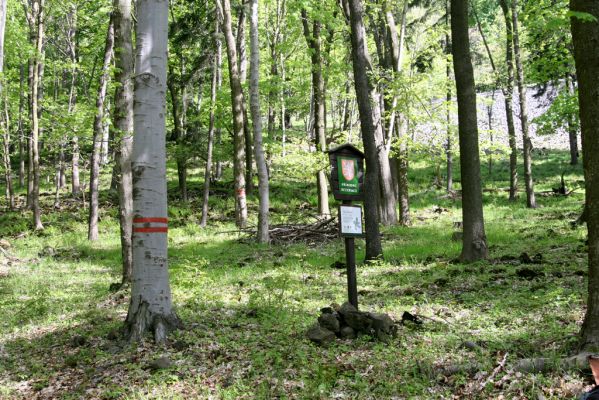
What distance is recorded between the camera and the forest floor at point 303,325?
4.41 m

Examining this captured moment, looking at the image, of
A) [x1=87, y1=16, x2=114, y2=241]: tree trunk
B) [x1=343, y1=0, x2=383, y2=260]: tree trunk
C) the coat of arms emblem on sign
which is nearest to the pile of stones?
the coat of arms emblem on sign

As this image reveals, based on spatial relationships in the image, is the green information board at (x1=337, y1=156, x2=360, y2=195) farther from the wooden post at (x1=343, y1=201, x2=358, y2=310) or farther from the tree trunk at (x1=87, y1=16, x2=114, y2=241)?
the tree trunk at (x1=87, y1=16, x2=114, y2=241)

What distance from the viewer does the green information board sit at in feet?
21.0

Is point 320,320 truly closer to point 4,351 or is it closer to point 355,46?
point 4,351

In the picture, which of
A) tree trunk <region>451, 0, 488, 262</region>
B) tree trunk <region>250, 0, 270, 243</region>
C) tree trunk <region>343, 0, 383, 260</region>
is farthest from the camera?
tree trunk <region>250, 0, 270, 243</region>

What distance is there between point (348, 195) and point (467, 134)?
4.88 m

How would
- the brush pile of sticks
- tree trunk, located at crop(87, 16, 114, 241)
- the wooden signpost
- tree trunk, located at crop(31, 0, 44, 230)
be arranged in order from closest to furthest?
the wooden signpost
tree trunk, located at crop(87, 16, 114, 241)
the brush pile of sticks
tree trunk, located at crop(31, 0, 44, 230)

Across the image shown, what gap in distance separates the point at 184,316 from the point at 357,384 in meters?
3.41

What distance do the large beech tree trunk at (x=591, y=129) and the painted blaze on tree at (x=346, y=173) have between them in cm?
291

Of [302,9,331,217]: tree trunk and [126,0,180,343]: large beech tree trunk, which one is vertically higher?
[302,9,331,217]: tree trunk

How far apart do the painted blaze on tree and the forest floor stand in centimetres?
179

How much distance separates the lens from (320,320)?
19.3 feet

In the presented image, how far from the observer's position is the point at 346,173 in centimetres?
648

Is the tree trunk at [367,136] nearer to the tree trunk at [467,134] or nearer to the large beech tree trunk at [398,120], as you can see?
the tree trunk at [467,134]
